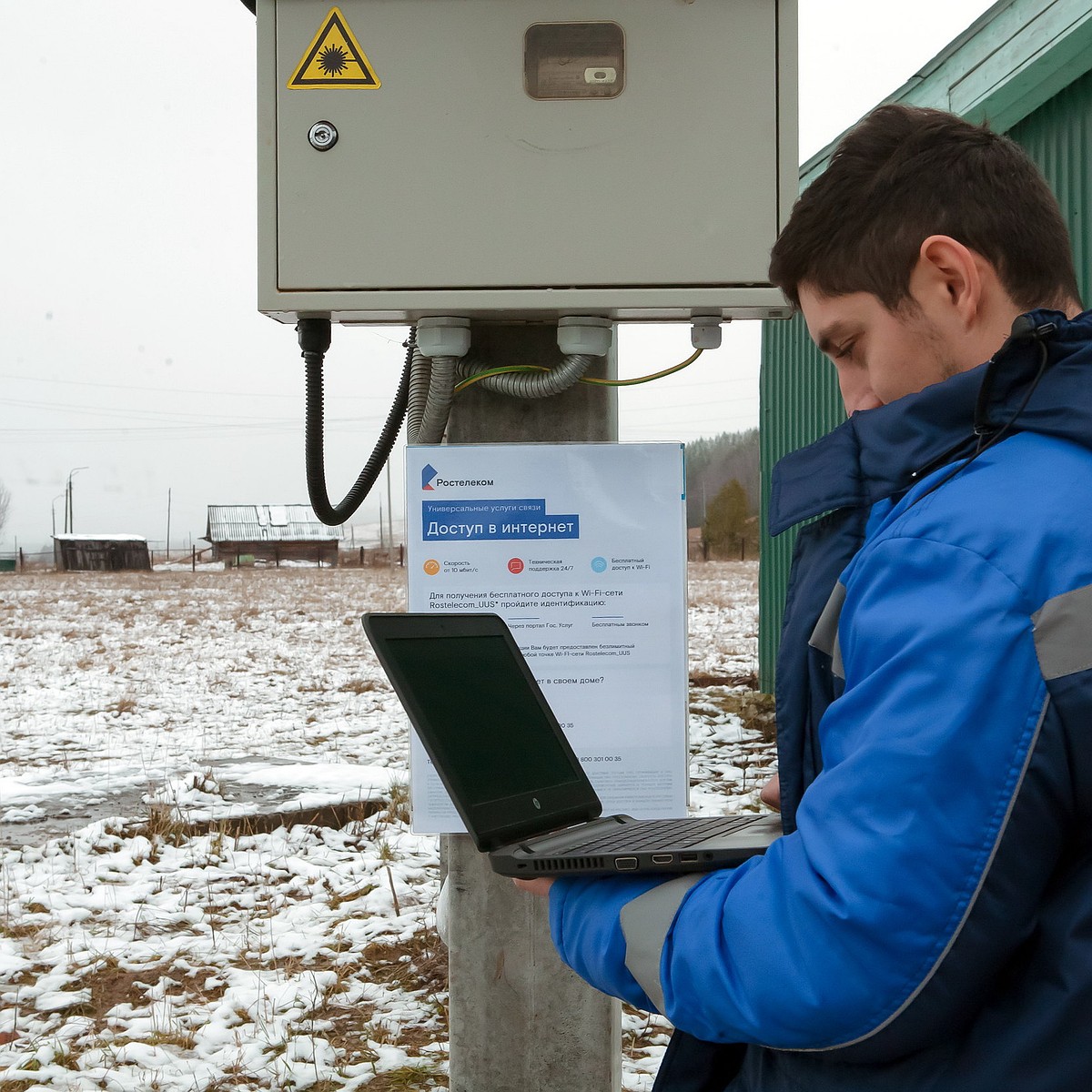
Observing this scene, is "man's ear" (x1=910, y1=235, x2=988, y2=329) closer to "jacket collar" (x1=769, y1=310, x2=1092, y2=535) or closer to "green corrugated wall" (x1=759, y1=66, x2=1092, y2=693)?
"jacket collar" (x1=769, y1=310, x2=1092, y2=535)

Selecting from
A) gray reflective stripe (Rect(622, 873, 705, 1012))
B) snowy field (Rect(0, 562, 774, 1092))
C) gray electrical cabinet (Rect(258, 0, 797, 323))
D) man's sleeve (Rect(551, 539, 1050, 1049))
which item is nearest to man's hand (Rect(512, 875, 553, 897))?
gray reflective stripe (Rect(622, 873, 705, 1012))

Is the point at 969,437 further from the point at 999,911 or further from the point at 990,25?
the point at 990,25

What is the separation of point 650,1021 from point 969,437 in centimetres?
344

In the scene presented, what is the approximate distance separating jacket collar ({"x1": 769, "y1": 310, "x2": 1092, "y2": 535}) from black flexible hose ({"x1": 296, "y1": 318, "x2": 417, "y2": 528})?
1.40 metres

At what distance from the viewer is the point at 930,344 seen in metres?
1.21

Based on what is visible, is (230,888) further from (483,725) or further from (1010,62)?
(1010,62)

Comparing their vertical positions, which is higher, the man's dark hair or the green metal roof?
the green metal roof

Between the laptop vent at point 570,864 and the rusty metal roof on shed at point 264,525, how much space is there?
47.2m

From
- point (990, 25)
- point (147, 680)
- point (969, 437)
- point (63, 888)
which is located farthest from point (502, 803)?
point (147, 680)

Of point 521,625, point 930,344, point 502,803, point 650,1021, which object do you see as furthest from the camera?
point 650,1021

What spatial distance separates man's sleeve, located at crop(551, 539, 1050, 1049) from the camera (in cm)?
92

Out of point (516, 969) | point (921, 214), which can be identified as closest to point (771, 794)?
point (921, 214)

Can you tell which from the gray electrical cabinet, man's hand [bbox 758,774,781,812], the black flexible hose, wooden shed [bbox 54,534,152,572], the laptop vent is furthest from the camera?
wooden shed [bbox 54,534,152,572]

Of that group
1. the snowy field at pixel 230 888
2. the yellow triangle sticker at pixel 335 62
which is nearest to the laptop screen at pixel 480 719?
the yellow triangle sticker at pixel 335 62
